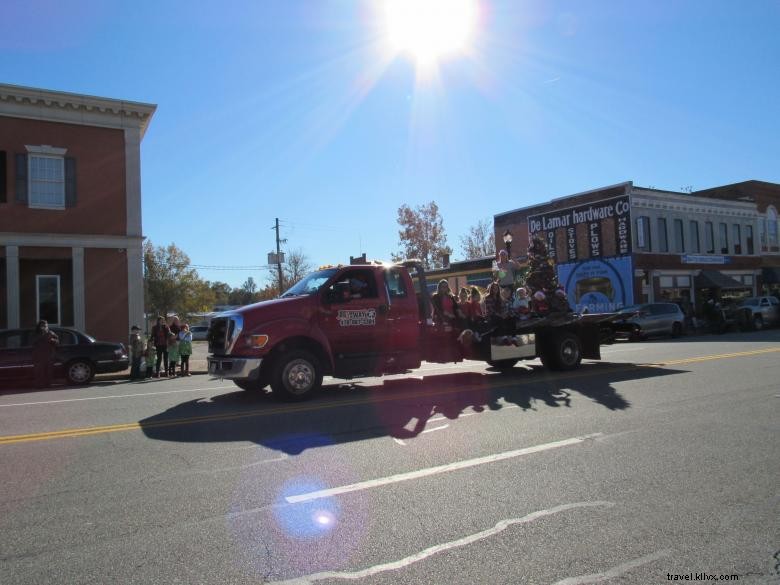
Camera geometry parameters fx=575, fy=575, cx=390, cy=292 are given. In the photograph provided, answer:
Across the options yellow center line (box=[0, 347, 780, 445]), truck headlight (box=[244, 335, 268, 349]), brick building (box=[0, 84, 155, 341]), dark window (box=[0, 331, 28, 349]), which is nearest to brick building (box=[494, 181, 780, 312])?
yellow center line (box=[0, 347, 780, 445])

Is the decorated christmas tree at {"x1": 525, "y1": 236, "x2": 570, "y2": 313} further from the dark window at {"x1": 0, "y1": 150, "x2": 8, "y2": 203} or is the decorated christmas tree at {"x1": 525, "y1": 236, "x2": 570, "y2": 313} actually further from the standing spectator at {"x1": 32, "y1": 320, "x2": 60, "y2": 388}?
the dark window at {"x1": 0, "y1": 150, "x2": 8, "y2": 203}

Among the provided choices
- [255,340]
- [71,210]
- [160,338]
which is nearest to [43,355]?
[160,338]

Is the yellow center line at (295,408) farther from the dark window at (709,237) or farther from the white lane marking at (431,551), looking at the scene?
the dark window at (709,237)

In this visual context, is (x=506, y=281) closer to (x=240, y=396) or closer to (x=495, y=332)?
(x=495, y=332)

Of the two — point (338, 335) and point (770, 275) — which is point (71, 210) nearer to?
point (338, 335)

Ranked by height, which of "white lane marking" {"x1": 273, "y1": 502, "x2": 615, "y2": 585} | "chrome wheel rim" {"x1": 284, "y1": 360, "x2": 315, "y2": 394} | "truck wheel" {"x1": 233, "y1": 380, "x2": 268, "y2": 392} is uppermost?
"chrome wheel rim" {"x1": 284, "y1": 360, "x2": 315, "y2": 394}

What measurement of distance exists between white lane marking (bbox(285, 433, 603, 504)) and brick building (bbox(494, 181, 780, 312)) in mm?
27913

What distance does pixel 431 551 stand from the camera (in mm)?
3621

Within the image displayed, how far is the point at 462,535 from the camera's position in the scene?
3.85 m

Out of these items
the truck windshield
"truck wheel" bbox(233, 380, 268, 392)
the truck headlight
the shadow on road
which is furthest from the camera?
the truck windshield

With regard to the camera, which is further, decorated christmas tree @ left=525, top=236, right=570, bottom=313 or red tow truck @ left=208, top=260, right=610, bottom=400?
decorated christmas tree @ left=525, top=236, right=570, bottom=313

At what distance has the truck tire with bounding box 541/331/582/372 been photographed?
11.9 m

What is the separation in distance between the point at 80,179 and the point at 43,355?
25.6 feet

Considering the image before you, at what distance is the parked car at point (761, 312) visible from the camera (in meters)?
29.2
